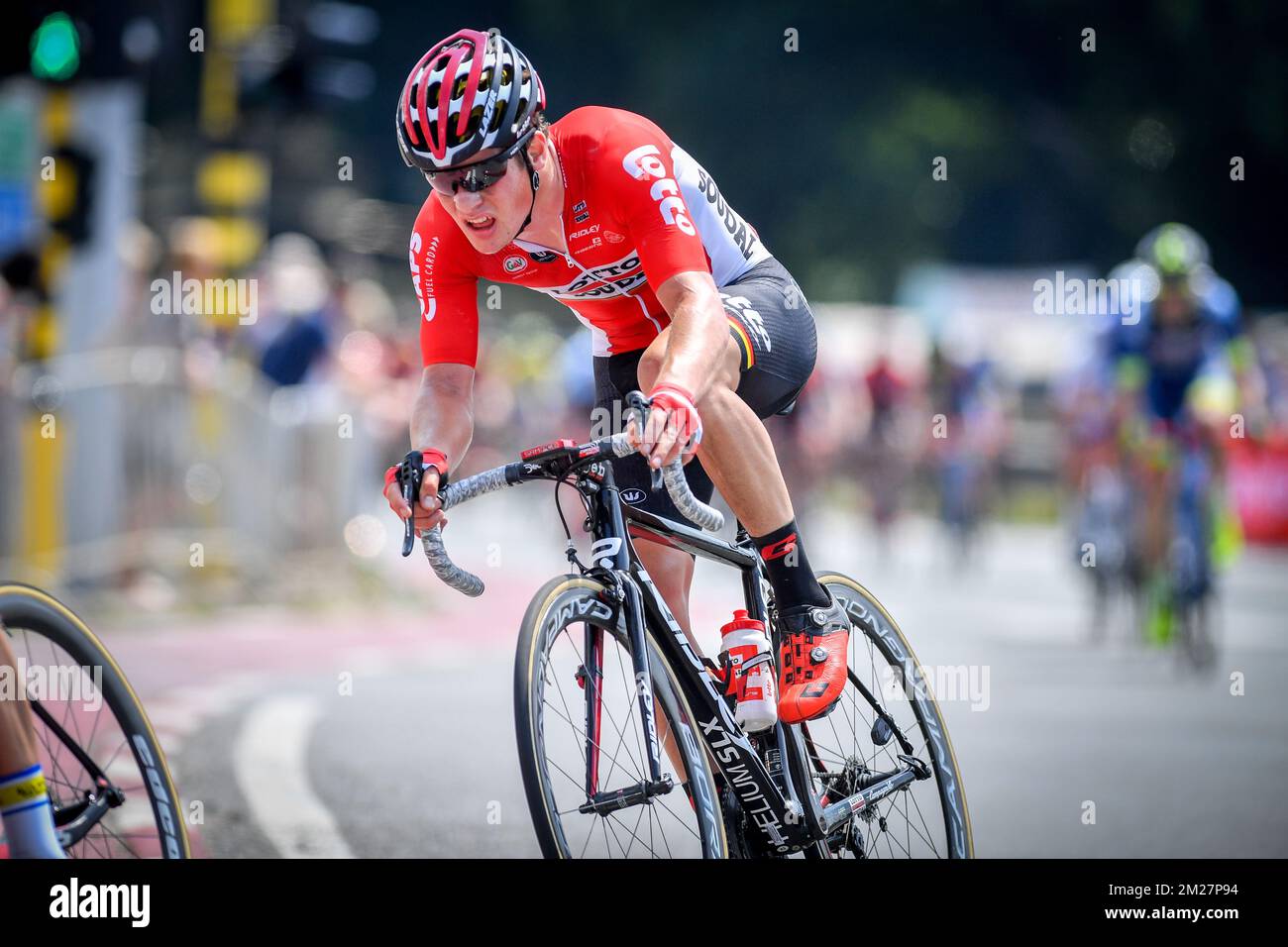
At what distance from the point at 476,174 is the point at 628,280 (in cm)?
63

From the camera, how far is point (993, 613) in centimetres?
1373

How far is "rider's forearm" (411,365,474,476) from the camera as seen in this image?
402cm

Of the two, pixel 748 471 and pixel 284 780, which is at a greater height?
pixel 748 471

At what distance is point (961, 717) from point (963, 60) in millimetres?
25937

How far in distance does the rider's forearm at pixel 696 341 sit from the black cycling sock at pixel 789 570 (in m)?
0.53

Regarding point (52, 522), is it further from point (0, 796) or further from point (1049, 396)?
point (1049, 396)

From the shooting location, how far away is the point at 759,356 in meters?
4.14

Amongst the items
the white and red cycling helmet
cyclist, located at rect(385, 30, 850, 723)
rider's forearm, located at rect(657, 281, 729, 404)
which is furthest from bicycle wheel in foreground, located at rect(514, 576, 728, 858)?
the white and red cycling helmet

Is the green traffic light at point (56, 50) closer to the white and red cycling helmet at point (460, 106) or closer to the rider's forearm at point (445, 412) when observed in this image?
the rider's forearm at point (445, 412)

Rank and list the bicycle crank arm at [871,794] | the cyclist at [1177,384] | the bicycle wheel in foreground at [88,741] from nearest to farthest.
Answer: the bicycle wheel in foreground at [88,741]
the bicycle crank arm at [871,794]
the cyclist at [1177,384]

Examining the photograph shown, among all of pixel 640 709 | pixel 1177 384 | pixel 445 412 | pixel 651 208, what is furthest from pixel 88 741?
pixel 1177 384

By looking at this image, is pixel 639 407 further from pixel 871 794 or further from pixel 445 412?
pixel 871 794

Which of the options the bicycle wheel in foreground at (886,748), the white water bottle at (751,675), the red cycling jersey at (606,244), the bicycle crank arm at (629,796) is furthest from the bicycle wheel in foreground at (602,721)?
the red cycling jersey at (606,244)

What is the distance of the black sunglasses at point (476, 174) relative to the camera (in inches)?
147
